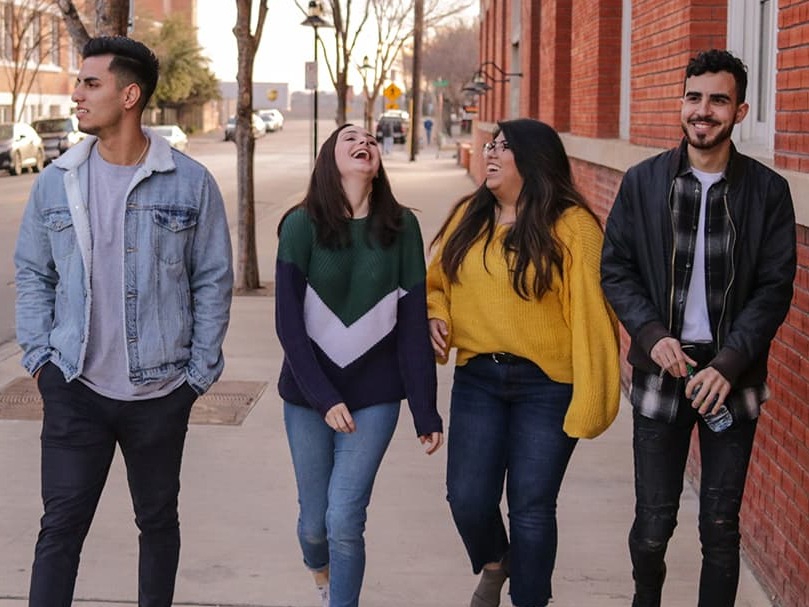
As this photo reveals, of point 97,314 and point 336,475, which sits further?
point 336,475

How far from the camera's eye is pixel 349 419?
4.62 m

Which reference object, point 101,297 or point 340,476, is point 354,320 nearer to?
point 340,476

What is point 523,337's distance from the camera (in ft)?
15.6

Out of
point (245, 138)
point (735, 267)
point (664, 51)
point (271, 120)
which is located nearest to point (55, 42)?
point (271, 120)

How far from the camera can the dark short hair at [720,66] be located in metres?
4.36

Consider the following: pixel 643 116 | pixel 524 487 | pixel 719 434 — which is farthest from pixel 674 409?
pixel 643 116

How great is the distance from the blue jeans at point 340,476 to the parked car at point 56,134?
42.7m

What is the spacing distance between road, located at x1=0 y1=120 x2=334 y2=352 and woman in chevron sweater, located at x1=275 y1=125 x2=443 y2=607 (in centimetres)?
842

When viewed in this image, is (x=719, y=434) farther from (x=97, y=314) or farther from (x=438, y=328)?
(x=97, y=314)

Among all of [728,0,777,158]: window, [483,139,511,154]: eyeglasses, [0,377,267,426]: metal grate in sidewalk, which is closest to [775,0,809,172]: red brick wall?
[728,0,777,158]: window

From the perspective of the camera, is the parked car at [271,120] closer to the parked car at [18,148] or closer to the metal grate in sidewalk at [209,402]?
the parked car at [18,148]

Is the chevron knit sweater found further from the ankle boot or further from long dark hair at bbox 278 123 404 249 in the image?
the ankle boot

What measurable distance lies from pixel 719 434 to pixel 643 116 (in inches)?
198

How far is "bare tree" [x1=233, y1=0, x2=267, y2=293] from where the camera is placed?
14945 mm
